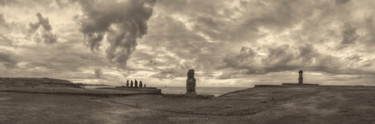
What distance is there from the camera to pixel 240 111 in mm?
13273

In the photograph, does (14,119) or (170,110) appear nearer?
(14,119)

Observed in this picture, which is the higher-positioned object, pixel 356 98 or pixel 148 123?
pixel 356 98

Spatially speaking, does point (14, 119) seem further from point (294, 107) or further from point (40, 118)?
point (294, 107)

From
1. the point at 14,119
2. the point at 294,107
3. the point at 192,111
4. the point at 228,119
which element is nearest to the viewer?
the point at 14,119

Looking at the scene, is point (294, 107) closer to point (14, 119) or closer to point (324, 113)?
point (324, 113)

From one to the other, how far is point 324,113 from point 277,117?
2.16m

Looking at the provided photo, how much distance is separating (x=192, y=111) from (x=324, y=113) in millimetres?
6928

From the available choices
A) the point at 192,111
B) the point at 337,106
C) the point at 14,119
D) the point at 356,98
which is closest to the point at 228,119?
the point at 192,111

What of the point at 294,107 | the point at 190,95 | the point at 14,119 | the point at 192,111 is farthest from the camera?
the point at 190,95

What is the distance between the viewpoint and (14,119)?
35.3 ft

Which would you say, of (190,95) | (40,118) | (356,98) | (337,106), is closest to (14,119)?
(40,118)

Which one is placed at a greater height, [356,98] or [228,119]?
[356,98]

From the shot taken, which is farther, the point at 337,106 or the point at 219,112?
the point at 219,112

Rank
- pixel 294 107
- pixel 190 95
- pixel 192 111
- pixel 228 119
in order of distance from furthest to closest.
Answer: pixel 190 95 → pixel 192 111 → pixel 294 107 → pixel 228 119
